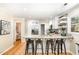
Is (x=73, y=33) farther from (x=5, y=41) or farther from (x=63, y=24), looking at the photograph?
(x=5, y=41)

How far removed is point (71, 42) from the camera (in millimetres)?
5355

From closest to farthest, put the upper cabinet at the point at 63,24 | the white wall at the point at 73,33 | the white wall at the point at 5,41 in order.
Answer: the white wall at the point at 73,33 < the white wall at the point at 5,41 < the upper cabinet at the point at 63,24

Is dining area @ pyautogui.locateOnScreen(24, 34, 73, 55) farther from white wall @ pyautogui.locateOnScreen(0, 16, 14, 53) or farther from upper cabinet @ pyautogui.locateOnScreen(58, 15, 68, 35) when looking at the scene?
white wall @ pyautogui.locateOnScreen(0, 16, 14, 53)

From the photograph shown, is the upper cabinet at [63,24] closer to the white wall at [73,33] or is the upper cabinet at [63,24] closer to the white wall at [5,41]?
the white wall at [73,33]

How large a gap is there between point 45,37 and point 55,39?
1.40ft

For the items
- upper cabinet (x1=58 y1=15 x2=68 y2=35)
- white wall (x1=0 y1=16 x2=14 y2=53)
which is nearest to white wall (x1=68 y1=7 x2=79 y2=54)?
upper cabinet (x1=58 y1=15 x2=68 y2=35)

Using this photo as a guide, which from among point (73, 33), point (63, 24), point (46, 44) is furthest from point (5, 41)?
point (73, 33)

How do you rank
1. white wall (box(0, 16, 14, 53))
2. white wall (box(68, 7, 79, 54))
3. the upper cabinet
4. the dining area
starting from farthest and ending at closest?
1. the upper cabinet
2. white wall (box(0, 16, 14, 53))
3. the dining area
4. white wall (box(68, 7, 79, 54))

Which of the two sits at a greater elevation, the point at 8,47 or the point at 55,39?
the point at 55,39

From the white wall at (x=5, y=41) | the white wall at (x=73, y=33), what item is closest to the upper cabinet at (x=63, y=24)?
the white wall at (x=73, y=33)

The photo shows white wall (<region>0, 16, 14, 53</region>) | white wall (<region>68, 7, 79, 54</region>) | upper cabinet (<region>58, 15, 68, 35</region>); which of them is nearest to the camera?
white wall (<region>68, 7, 79, 54</region>)
